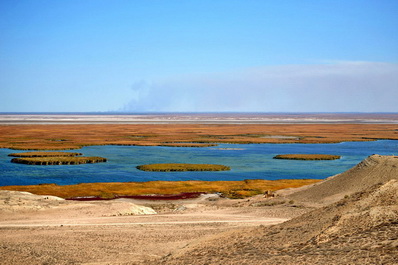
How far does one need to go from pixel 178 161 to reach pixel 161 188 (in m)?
25.0

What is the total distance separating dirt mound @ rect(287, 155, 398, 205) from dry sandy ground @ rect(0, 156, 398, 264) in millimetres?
182

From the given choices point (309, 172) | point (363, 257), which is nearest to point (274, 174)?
point (309, 172)

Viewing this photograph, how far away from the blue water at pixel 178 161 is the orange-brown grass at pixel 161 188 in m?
4.78

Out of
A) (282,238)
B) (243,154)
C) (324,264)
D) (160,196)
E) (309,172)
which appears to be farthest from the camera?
(243,154)

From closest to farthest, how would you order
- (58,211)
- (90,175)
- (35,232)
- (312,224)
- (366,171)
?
(312,224) → (35,232) → (58,211) → (366,171) → (90,175)

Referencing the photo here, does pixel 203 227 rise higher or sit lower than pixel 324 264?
lower

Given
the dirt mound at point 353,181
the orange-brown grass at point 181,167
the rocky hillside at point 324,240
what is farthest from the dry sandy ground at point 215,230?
the orange-brown grass at point 181,167

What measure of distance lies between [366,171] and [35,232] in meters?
29.7

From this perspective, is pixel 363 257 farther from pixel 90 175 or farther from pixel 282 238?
pixel 90 175

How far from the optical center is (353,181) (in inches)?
1666

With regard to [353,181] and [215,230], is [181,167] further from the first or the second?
[215,230]

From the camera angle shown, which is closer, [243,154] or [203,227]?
[203,227]

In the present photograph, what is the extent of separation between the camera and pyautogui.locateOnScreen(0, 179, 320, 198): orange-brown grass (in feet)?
163

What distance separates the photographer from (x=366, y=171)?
1713 inches
